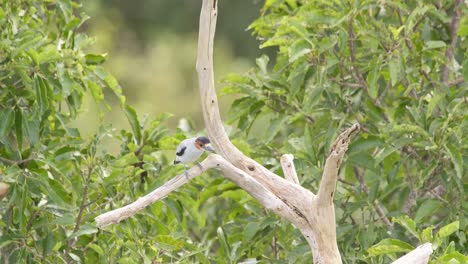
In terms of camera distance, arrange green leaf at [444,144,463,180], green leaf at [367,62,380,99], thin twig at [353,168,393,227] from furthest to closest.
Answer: thin twig at [353,168,393,227] < green leaf at [367,62,380,99] < green leaf at [444,144,463,180]

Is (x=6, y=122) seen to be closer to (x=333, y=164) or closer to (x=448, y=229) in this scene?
(x=333, y=164)

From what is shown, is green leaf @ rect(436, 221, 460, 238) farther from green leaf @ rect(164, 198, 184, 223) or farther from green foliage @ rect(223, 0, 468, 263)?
green leaf @ rect(164, 198, 184, 223)

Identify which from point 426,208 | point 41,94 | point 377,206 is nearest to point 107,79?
point 41,94

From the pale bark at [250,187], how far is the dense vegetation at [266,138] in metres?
0.47

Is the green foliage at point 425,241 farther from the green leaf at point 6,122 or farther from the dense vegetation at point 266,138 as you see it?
the green leaf at point 6,122

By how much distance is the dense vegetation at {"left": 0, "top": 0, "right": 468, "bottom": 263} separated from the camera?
4.65 m

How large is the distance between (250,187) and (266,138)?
1.10 meters

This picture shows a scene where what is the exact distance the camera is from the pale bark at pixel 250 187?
12.9ft

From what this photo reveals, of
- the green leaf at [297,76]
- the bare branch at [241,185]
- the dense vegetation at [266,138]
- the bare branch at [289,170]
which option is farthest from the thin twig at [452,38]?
the bare branch at [241,185]

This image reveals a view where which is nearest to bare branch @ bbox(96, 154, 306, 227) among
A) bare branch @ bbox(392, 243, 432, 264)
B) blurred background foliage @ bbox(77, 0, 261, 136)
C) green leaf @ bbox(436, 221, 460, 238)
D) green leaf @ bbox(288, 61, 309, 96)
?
bare branch @ bbox(392, 243, 432, 264)

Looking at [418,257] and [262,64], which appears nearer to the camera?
[418,257]

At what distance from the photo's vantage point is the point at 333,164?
12.1ft

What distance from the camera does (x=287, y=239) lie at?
16.6 feet

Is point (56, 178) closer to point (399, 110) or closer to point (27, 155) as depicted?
point (27, 155)
